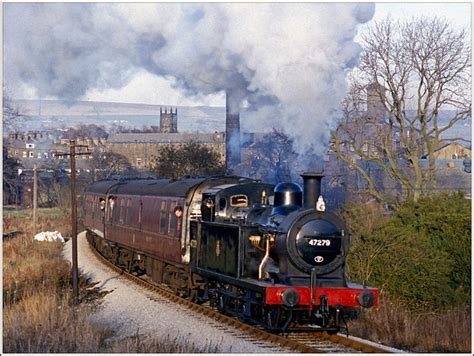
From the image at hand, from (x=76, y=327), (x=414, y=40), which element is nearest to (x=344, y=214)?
(x=76, y=327)

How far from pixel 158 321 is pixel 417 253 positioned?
264 inches

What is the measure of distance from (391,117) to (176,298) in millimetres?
17193

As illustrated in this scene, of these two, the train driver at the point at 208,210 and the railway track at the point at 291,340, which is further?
the train driver at the point at 208,210

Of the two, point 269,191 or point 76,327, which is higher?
point 269,191

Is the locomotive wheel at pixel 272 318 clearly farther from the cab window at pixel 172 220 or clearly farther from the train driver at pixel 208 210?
the cab window at pixel 172 220

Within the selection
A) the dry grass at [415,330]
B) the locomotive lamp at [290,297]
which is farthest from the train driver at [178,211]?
the locomotive lamp at [290,297]

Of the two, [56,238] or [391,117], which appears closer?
[391,117]

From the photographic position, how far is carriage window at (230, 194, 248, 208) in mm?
15250

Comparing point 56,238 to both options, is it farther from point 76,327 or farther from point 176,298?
point 76,327

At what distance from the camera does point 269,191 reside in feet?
51.1

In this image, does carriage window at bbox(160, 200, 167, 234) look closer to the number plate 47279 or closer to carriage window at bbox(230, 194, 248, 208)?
carriage window at bbox(230, 194, 248, 208)

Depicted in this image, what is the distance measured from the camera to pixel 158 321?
15188 millimetres

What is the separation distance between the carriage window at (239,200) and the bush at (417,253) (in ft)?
14.9

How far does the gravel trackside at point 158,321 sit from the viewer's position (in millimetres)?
12594
